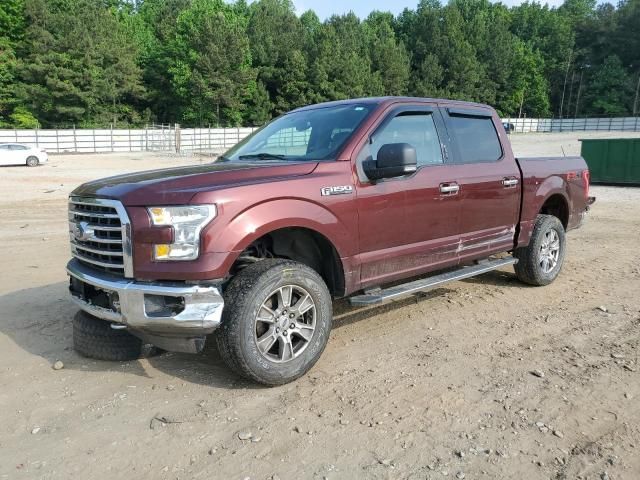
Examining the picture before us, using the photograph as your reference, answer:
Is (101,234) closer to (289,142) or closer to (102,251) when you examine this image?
(102,251)

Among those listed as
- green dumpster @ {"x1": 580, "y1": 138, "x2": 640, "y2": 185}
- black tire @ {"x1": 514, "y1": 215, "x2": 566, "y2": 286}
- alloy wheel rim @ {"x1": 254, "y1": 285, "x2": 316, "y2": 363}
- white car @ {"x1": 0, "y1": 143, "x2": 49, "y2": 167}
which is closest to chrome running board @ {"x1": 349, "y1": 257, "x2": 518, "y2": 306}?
black tire @ {"x1": 514, "y1": 215, "x2": 566, "y2": 286}

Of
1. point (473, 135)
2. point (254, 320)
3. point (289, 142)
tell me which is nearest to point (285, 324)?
point (254, 320)

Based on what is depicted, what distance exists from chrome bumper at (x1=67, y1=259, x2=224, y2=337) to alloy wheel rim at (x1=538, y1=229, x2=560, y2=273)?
4176 millimetres

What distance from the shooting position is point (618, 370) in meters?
3.95

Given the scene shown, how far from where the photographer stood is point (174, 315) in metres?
3.33

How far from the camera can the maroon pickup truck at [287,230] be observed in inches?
132

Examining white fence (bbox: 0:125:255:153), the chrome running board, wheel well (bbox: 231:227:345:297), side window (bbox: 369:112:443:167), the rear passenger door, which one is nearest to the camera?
wheel well (bbox: 231:227:345:297)

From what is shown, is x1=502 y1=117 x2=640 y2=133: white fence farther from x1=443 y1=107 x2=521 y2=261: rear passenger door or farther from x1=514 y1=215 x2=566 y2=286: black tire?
x1=443 y1=107 x2=521 y2=261: rear passenger door

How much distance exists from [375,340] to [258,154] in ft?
6.23

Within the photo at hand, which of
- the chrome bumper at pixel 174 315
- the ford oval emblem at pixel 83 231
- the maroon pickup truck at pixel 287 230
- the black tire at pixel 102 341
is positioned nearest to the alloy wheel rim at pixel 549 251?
the maroon pickup truck at pixel 287 230

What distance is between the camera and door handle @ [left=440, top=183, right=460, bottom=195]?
4676 millimetres

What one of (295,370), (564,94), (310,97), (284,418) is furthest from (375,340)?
(564,94)

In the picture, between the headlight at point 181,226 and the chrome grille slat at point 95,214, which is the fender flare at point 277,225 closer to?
the headlight at point 181,226

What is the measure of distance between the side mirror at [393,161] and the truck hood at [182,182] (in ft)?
1.60
